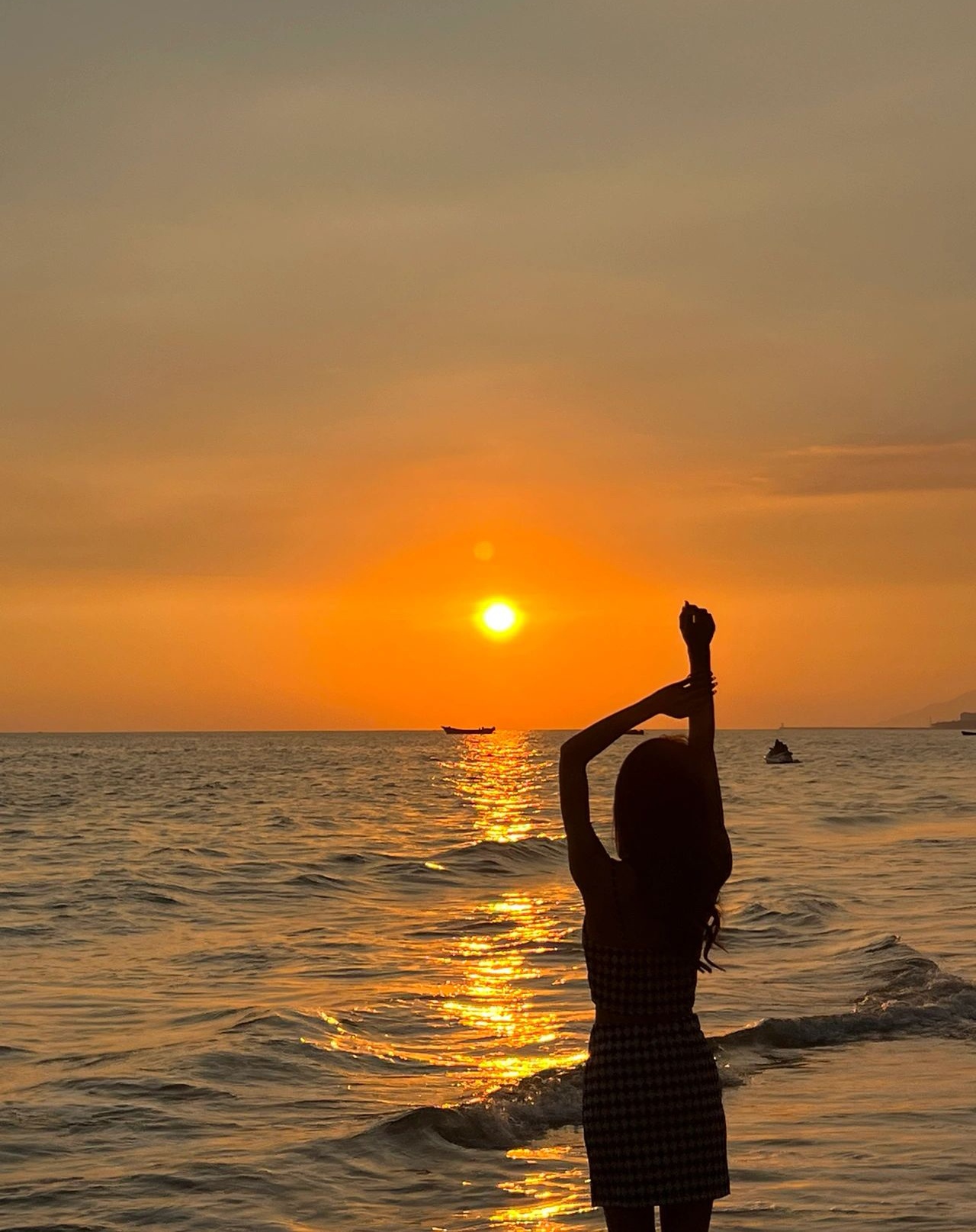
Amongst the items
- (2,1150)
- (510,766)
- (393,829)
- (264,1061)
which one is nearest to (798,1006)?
(264,1061)

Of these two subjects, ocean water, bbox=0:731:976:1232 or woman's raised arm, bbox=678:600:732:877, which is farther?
ocean water, bbox=0:731:976:1232

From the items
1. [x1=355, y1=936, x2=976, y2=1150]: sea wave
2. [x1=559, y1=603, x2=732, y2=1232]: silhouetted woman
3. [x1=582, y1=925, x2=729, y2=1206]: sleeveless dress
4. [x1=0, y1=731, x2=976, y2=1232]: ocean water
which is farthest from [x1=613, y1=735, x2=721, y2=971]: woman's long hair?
[x1=355, y1=936, x2=976, y2=1150]: sea wave

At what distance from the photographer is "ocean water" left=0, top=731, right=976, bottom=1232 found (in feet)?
27.9

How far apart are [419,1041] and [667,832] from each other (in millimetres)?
9512

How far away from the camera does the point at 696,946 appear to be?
4078mm

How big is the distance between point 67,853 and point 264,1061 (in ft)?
70.3

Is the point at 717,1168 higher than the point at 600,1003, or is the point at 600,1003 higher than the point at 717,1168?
the point at 600,1003

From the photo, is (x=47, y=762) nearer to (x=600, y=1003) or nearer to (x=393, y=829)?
(x=393, y=829)

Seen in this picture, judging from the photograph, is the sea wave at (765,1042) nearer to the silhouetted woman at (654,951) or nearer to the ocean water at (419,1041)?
the ocean water at (419,1041)

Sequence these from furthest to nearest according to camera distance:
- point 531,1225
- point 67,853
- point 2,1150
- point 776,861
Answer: point 67,853, point 776,861, point 2,1150, point 531,1225

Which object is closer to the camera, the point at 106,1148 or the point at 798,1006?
the point at 106,1148

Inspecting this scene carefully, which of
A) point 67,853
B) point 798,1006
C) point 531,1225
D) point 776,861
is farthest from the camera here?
point 67,853

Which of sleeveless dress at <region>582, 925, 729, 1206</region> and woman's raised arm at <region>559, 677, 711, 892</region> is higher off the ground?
woman's raised arm at <region>559, 677, 711, 892</region>

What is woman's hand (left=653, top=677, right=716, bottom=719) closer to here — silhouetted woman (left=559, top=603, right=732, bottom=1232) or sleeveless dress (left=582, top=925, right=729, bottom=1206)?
silhouetted woman (left=559, top=603, right=732, bottom=1232)
